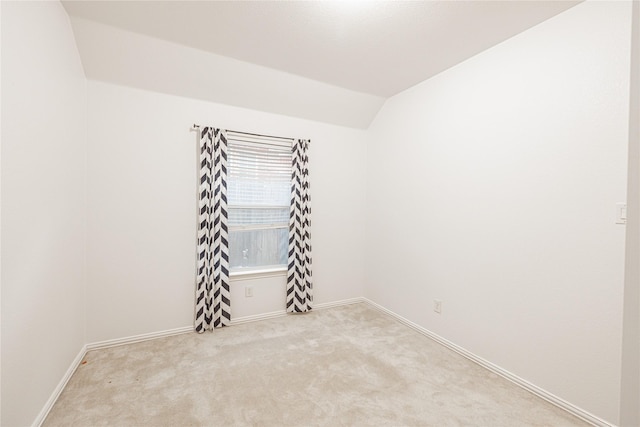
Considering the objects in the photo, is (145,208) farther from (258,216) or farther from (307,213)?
(307,213)

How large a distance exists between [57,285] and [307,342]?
6.25 ft

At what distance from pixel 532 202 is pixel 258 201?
97.3 inches

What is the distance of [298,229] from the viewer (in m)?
3.23

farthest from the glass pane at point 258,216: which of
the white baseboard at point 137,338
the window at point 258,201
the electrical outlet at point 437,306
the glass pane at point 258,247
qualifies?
the electrical outlet at point 437,306

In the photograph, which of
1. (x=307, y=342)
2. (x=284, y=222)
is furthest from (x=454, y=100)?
(x=307, y=342)

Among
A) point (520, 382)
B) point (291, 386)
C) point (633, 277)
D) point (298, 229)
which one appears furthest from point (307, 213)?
point (633, 277)

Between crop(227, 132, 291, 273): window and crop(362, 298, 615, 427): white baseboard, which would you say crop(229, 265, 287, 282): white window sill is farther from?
crop(362, 298, 615, 427): white baseboard

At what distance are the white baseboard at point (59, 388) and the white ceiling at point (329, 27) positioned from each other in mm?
2276

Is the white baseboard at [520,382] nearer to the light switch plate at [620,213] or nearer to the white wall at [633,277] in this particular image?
the light switch plate at [620,213]

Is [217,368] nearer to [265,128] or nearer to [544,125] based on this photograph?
[265,128]

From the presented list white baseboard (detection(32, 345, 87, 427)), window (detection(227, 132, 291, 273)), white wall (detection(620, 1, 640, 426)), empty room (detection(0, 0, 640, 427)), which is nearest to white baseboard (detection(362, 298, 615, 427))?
empty room (detection(0, 0, 640, 427))

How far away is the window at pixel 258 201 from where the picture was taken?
300 centimetres

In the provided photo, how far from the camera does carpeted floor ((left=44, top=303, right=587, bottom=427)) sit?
1665 mm

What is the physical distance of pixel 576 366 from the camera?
5.69 ft
